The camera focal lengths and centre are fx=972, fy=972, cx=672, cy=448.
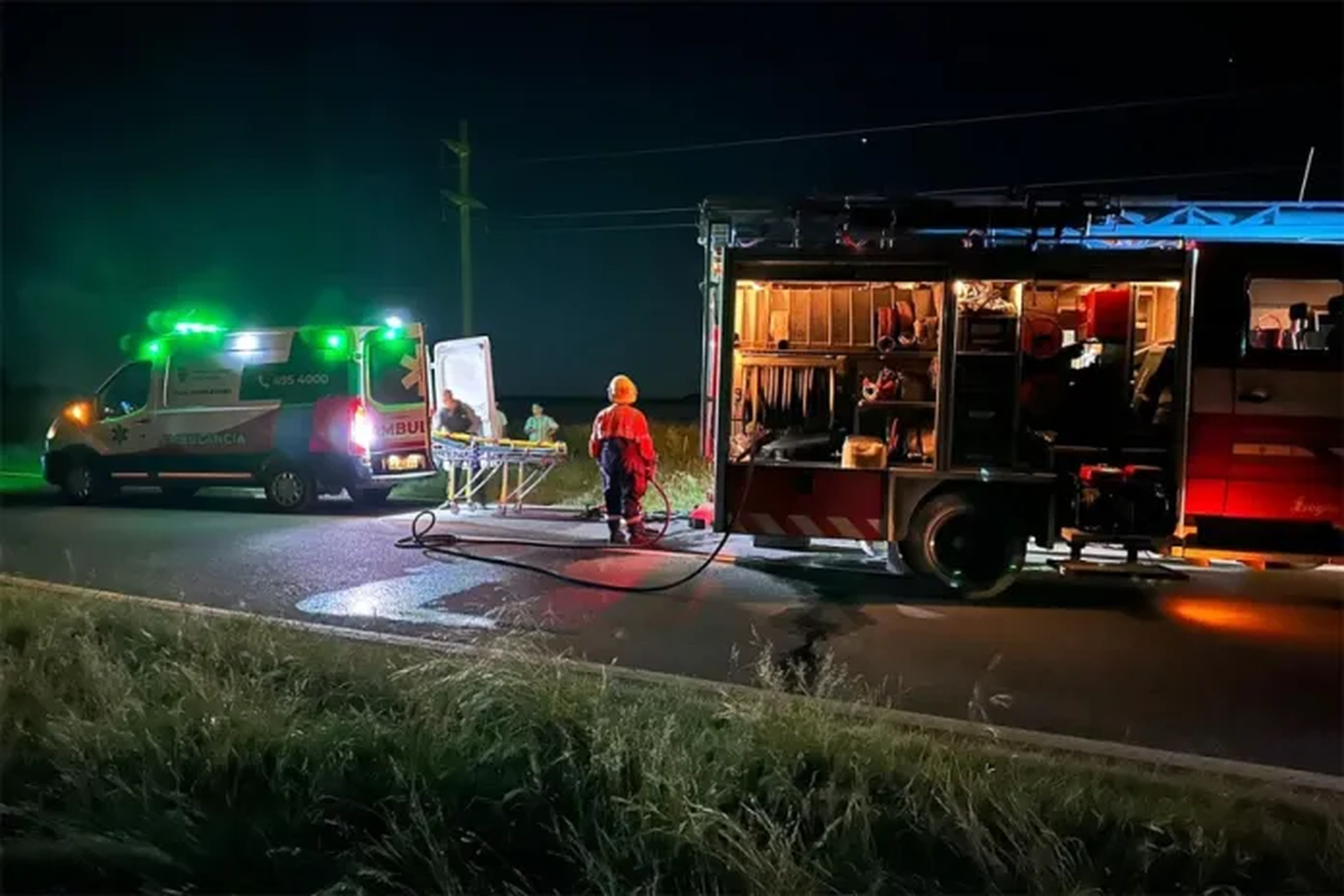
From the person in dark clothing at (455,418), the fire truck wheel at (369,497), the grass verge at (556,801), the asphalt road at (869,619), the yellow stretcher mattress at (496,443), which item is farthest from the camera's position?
the fire truck wheel at (369,497)

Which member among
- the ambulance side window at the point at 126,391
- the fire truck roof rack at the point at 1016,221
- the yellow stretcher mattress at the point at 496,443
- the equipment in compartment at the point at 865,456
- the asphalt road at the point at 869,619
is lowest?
the asphalt road at the point at 869,619

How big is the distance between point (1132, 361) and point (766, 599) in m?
3.81

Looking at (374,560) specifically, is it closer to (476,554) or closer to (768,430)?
(476,554)

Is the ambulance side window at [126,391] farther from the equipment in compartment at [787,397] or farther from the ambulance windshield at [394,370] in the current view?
the equipment in compartment at [787,397]

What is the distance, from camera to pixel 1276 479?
7266mm

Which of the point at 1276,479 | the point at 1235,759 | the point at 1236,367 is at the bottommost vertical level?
the point at 1235,759

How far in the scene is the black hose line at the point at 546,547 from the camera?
8195 mm

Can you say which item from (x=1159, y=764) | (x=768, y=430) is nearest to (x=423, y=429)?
(x=768, y=430)

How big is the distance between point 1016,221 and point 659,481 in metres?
7.34

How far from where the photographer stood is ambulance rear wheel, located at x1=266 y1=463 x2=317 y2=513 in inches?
502

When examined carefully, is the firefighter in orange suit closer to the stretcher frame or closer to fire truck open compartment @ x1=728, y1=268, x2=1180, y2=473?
fire truck open compartment @ x1=728, y1=268, x2=1180, y2=473

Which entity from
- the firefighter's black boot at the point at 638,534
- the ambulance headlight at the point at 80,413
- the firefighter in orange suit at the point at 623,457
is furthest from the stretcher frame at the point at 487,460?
the ambulance headlight at the point at 80,413

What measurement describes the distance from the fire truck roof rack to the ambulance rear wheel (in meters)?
6.80

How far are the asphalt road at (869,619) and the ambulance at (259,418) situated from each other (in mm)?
2021
